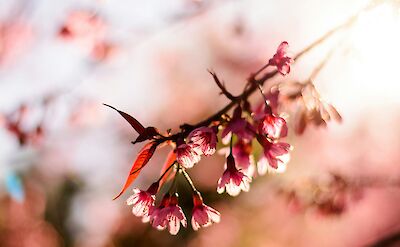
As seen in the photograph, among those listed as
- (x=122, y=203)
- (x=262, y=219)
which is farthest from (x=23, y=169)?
(x=262, y=219)

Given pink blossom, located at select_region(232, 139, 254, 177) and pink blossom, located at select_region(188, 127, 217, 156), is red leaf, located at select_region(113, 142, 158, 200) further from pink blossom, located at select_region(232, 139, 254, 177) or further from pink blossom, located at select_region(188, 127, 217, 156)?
pink blossom, located at select_region(232, 139, 254, 177)

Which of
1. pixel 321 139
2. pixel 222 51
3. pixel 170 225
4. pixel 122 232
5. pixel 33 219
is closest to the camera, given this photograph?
pixel 170 225

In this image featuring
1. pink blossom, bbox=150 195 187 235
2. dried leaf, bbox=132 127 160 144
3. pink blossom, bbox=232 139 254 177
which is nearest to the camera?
dried leaf, bbox=132 127 160 144

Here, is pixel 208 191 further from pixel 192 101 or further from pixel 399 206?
pixel 399 206

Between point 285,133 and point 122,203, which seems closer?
point 285,133

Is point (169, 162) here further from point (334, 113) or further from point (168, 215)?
point (334, 113)

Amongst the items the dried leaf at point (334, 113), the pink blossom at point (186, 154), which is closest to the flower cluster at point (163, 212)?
the pink blossom at point (186, 154)

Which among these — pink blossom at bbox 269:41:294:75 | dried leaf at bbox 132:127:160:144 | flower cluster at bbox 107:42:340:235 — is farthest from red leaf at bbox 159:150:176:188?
pink blossom at bbox 269:41:294:75

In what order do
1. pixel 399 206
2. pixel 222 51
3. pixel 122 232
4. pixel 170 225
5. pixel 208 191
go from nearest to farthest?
pixel 170 225
pixel 222 51
pixel 208 191
pixel 122 232
pixel 399 206
